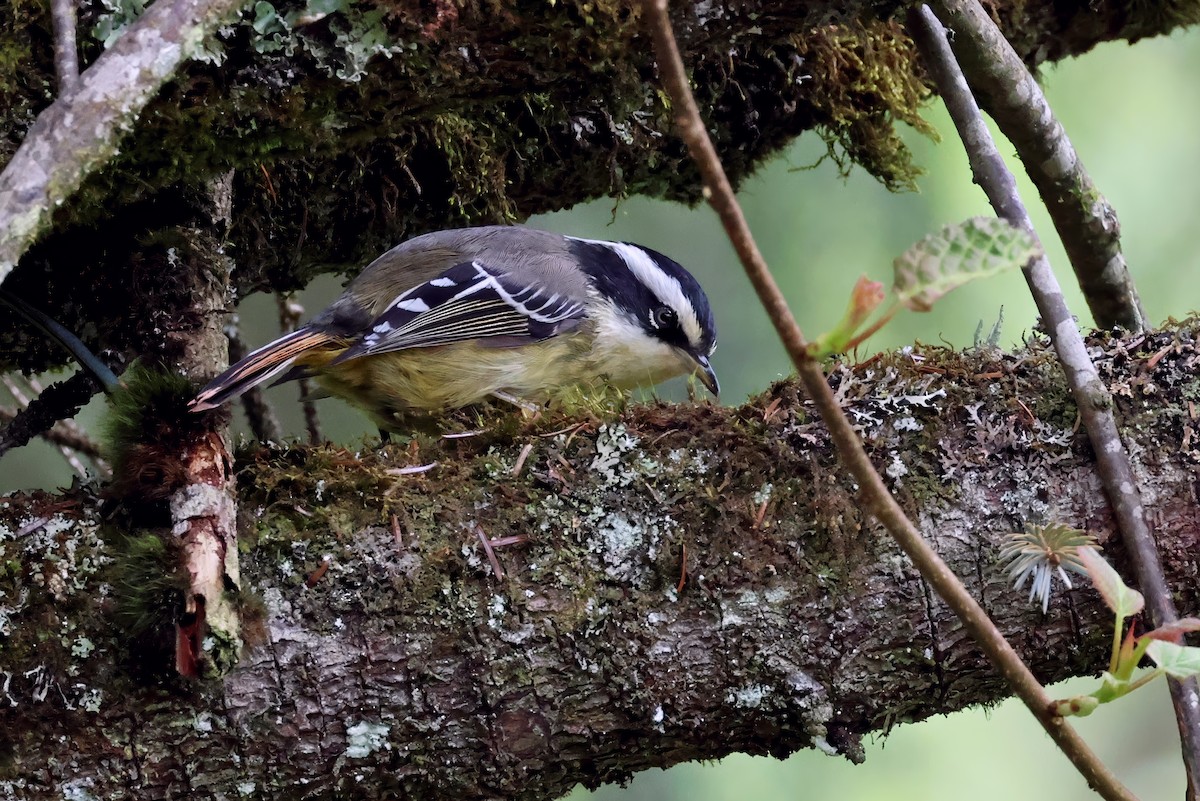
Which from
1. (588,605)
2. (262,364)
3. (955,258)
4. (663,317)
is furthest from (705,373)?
(955,258)

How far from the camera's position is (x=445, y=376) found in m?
3.25

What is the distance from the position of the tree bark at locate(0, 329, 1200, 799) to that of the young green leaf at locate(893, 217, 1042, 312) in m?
1.08

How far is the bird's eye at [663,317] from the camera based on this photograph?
359 cm

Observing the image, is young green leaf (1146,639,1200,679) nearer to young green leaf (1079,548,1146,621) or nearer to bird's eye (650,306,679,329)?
young green leaf (1079,548,1146,621)

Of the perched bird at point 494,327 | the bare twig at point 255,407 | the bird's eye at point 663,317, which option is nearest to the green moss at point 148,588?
the perched bird at point 494,327

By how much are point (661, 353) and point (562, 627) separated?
1573mm

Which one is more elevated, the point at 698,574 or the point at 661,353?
the point at 661,353

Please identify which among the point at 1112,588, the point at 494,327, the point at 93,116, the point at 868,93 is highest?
the point at 868,93

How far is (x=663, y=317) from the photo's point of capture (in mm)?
3602

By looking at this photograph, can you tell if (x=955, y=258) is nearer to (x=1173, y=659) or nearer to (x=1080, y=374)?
(x=1173, y=659)

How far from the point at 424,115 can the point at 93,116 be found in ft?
2.43

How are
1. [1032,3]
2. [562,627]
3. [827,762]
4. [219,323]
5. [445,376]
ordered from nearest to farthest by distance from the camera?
1. [562,627]
2. [219,323]
3. [445,376]
4. [1032,3]
5. [827,762]

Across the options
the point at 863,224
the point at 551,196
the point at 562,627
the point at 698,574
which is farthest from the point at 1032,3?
the point at 562,627

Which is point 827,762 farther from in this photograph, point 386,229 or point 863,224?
point 386,229
